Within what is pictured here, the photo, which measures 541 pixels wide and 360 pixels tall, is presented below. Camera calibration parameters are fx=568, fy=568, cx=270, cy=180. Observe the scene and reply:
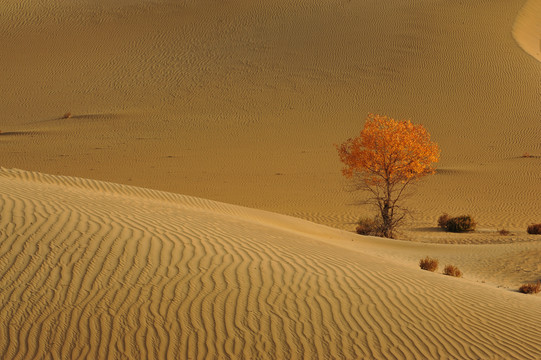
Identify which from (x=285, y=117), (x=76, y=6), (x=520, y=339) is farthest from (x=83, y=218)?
(x=76, y=6)

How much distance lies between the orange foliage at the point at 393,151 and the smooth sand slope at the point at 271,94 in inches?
110

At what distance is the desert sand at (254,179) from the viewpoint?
5832mm

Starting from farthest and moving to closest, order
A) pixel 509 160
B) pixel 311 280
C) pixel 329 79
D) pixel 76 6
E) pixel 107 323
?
pixel 76 6, pixel 329 79, pixel 509 160, pixel 311 280, pixel 107 323

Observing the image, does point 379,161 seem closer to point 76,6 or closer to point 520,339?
point 520,339

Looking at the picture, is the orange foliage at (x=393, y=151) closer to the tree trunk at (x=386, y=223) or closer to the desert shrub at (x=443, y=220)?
the tree trunk at (x=386, y=223)

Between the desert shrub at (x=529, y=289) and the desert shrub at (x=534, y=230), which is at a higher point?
the desert shrub at (x=534, y=230)

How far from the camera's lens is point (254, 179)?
26.0 m

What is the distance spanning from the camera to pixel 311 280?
7164mm

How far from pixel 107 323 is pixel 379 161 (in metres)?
13.9

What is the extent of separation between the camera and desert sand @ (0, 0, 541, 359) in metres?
5.83

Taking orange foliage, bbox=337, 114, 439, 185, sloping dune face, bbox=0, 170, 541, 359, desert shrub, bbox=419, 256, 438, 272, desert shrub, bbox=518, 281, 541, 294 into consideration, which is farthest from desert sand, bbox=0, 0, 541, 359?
orange foliage, bbox=337, 114, 439, 185

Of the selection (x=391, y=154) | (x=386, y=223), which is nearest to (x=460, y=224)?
(x=386, y=223)

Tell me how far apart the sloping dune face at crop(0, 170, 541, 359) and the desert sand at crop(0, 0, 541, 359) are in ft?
0.10

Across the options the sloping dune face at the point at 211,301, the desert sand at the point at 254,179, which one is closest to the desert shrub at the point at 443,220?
the desert sand at the point at 254,179
